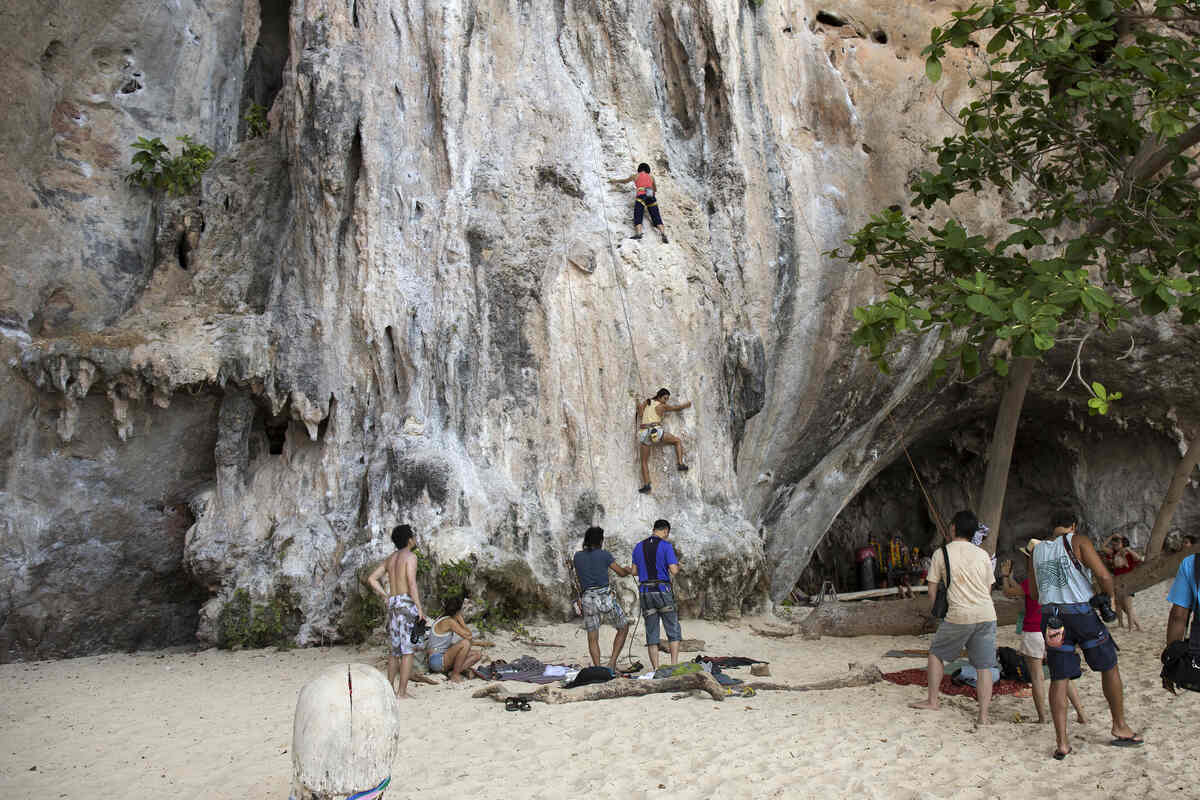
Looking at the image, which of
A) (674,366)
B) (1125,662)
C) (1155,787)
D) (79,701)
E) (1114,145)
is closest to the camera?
(1155,787)

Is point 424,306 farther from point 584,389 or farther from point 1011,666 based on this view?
point 1011,666

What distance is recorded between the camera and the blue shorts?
5.20 meters

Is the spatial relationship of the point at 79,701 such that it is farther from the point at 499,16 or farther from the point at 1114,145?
the point at 1114,145

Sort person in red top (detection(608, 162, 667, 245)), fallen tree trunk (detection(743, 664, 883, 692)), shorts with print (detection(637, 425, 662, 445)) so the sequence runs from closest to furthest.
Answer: fallen tree trunk (detection(743, 664, 883, 692)) → shorts with print (detection(637, 425, 662, 445)) → person in red top (detection(608, 162, 667, 245))

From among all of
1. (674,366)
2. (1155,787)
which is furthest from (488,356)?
(1155,787)

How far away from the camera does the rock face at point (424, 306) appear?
35.1 feet

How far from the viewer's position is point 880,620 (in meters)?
11.0

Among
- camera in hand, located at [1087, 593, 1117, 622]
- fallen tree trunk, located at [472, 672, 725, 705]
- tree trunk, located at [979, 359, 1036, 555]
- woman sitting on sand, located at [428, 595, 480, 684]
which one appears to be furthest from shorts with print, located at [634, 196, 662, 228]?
camera in hand, located at [1087, 593, 1117, 622]

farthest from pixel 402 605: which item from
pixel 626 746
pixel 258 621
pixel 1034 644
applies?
pixel 1034 644

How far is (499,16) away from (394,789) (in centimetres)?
1068

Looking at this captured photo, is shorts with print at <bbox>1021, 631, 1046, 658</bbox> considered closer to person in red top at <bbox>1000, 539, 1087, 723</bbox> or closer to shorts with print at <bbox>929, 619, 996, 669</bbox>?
person in red top at <bbox>1000, 539, 1087, 723</bbox>

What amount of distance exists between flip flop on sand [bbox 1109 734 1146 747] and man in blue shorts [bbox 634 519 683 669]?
3.21 meters

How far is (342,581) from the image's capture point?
966cm

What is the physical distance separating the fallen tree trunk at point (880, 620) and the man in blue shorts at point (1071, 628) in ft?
18.0
